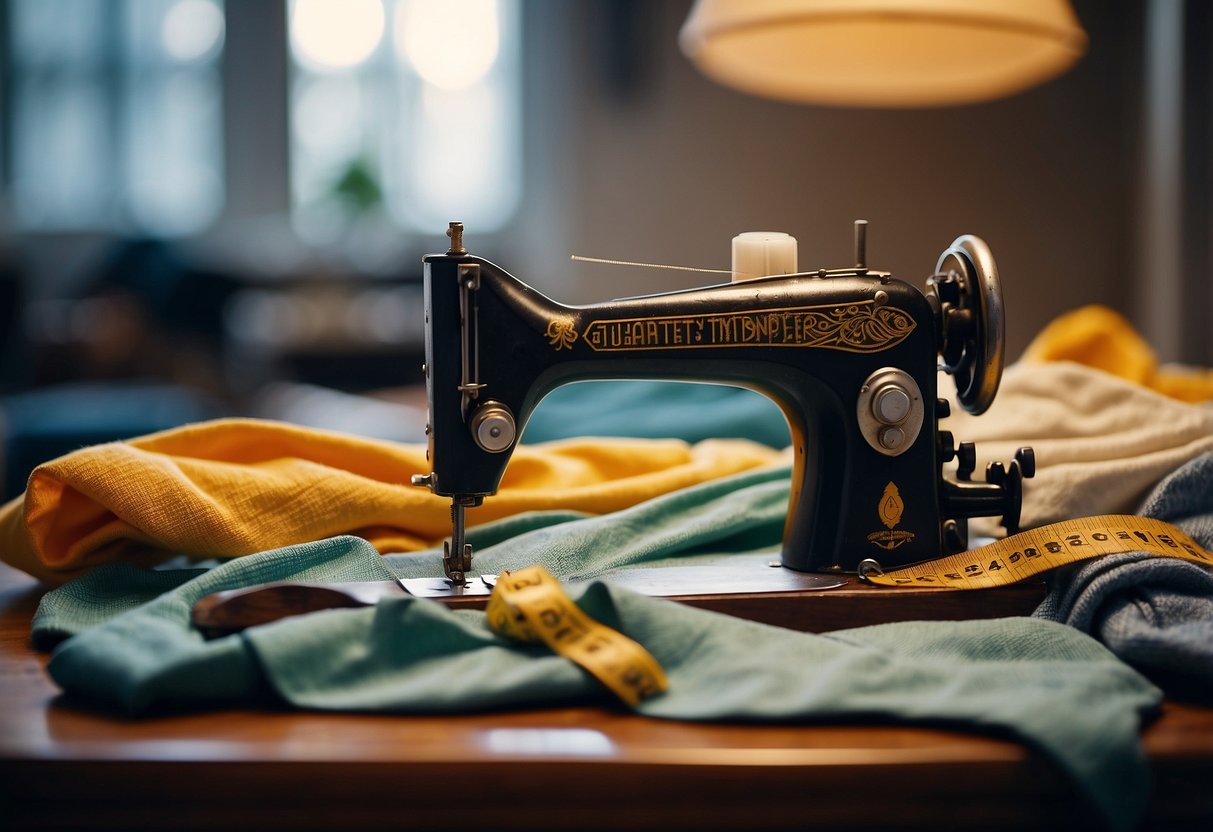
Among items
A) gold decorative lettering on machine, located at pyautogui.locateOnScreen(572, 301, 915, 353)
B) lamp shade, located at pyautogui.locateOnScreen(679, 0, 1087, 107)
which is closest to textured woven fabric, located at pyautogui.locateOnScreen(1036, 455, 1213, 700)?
gold decorative lettering on machine, located at pyautogui.locateOnScreen(572, 301, 915, 353)

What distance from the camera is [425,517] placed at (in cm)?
132

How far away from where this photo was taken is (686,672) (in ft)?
2.99

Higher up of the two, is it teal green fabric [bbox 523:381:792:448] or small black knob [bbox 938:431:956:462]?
small black knob [bbox 938:431:956:462]

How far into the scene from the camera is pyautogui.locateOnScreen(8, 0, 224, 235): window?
753 cm

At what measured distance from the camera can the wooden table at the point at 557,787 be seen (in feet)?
2.55

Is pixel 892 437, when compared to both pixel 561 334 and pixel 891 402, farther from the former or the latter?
pixel 561 334

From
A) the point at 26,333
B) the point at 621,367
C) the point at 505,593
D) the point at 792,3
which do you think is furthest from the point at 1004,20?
the point at 26,333

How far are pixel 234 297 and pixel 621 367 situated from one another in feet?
20.2

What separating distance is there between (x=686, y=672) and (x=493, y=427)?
0.34 meters

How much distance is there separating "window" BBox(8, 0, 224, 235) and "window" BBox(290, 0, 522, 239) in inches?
24.0

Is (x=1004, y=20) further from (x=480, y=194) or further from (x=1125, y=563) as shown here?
(x=480, y=194)

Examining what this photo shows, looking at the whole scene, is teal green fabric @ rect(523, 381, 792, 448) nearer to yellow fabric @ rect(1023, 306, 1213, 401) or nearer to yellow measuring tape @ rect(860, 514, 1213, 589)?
yellow fabric @ rect(1023, 306, 1213, 401)

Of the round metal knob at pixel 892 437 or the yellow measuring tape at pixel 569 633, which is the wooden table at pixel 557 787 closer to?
the yellow measuring tape at pixel 569 633

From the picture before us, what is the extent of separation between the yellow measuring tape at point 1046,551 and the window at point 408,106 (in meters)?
6.54
